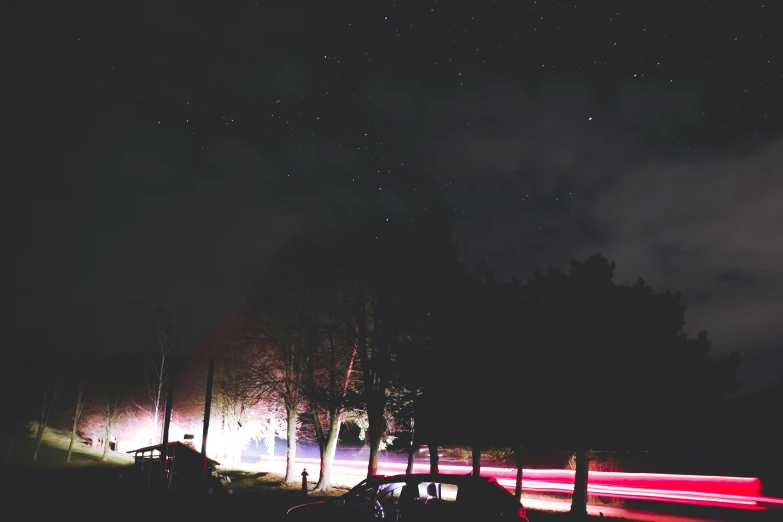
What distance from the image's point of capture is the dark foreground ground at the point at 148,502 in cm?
1753

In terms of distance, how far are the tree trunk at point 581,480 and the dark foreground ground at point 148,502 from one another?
0.60m

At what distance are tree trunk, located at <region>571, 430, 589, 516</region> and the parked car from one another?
41.6 feet

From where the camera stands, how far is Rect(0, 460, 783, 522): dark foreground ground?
57.5ft

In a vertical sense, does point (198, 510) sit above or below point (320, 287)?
below

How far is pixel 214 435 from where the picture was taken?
55.4 m

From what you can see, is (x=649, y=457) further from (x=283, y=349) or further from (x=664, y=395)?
(x=283, y=349)

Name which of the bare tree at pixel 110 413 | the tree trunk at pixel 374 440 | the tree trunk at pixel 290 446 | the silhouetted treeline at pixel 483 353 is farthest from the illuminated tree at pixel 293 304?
the bare tree at pixel 110 413

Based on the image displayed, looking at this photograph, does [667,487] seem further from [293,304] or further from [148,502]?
[148,502]

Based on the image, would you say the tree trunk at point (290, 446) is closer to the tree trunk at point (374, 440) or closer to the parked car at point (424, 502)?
the tree trunk at point (374, 440)

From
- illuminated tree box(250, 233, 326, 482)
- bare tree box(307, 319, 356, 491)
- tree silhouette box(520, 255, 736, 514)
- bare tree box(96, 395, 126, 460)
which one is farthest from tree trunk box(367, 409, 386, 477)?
bare tree box(96, 395, 126, 460)

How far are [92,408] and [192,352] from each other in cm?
1880

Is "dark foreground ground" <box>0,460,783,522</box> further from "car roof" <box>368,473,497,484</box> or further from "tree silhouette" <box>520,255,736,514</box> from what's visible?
"car roof" <box>368,473,497,484</box>

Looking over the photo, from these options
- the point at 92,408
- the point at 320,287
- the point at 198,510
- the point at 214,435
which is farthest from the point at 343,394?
the point at 92,408

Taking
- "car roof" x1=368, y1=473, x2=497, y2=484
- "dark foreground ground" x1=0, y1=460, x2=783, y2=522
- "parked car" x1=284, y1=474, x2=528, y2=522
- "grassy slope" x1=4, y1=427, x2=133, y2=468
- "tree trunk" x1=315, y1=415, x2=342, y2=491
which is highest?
"car roof" x1=368, y1=473, x2=497, y2=484
